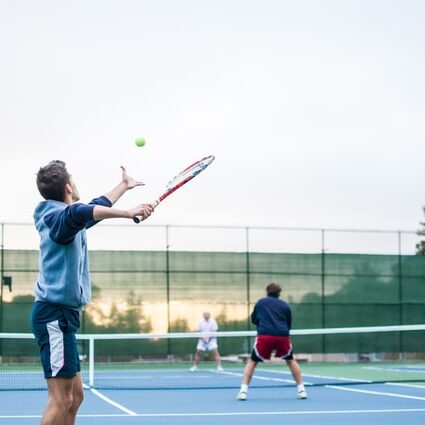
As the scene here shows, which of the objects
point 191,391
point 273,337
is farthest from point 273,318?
point 191,391

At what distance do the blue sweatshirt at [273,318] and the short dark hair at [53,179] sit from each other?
6081 mm

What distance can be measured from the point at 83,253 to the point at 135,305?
17888 millimetres

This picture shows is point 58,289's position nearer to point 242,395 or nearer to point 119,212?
point 119,212

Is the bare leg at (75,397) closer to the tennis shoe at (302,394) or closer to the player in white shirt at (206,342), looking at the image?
the tennis shoe at (302,394)

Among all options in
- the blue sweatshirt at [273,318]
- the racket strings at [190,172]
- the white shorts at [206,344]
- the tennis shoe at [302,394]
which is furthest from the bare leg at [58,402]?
the white shorts at [206,344]

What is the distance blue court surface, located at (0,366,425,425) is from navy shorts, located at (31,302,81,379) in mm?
3489

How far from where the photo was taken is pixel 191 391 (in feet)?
41.0

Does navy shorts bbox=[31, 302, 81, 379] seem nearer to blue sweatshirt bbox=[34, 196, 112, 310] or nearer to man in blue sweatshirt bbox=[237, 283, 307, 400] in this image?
blue sweatshirt bbox=[34, 196, 112, 310]

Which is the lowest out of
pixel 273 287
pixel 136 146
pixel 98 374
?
pixel 98 374

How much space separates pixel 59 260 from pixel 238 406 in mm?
5503

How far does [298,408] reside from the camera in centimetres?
959

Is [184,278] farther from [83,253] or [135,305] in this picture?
[83,253]

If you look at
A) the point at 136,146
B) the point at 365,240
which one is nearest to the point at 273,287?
the point at 136,146

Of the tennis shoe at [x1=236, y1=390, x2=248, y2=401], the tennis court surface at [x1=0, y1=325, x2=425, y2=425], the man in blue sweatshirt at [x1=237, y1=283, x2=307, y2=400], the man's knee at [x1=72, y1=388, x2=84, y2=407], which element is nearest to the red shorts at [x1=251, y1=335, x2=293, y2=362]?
the man in blue sweatshirt at [x1=237, y1=283, x2=307, y2=400]
